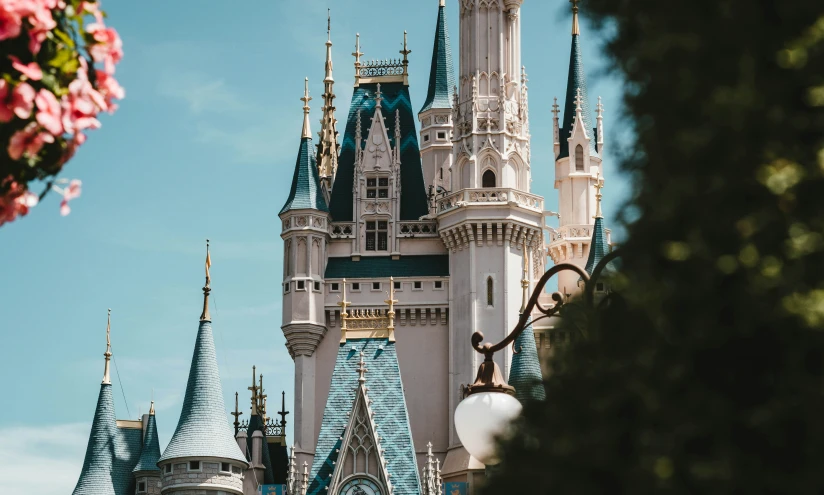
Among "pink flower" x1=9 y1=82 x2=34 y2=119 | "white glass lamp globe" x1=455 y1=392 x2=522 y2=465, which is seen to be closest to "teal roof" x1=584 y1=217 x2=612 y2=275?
"white glass lamp globe" x1=455 y1=392 x2=522 y2=465

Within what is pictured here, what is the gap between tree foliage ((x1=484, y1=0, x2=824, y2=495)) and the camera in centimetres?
664

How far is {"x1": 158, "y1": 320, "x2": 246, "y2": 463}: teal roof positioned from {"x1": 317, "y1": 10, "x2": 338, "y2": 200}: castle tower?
1063 cm

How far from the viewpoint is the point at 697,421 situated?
267 inches

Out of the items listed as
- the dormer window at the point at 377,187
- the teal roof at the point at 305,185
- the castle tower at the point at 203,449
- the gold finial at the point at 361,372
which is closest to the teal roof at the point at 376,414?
the gold finial at the point at 361,372

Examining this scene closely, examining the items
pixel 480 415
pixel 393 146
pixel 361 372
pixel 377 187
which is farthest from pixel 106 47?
pixel 393 146

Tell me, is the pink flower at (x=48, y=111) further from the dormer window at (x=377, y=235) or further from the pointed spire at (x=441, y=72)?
the pointed spire at (x=441, y=72)

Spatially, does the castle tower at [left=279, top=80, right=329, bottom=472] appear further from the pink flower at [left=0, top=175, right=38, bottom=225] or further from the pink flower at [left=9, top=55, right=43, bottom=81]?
the pink flower at [left=9, top=55, right=43, bottom=81]

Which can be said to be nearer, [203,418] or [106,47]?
[106,47]

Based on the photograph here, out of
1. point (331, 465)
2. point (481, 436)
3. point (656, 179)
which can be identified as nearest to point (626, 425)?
point (656, 179)

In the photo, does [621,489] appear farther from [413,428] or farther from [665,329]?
[413,428]

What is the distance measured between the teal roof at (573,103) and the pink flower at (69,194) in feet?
171

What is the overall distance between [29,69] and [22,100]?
0.12 m

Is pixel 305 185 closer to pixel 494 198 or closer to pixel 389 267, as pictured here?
pixel 389 267

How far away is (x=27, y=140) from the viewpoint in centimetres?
710
